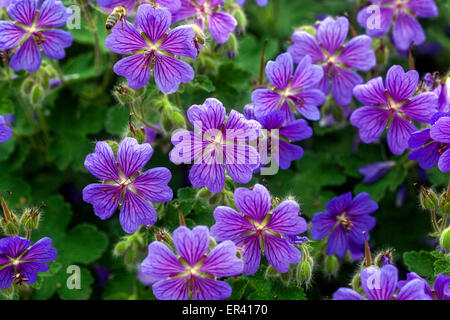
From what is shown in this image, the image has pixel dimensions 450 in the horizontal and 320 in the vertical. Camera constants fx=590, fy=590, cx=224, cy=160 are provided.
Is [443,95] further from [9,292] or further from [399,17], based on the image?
[9,292]

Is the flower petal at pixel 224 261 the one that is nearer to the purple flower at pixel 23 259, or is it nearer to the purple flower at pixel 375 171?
the purple flower at pixel 23 259

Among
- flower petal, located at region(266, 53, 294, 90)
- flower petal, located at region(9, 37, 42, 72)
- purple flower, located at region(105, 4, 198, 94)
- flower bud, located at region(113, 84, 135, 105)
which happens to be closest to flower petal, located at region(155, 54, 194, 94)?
purple flower, located at region(105, 4, 198, 94)

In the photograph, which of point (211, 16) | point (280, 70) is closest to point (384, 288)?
point (280, 70)

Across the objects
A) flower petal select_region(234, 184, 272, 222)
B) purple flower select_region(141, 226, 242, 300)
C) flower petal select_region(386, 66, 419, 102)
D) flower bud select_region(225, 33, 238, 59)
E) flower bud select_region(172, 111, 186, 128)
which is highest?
flower bud select_region(225, 33, 238, 59)

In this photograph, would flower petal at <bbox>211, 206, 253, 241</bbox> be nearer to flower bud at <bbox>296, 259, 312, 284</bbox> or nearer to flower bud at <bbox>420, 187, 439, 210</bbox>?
flower bud at <bbox>296, 259, 312, 284</bbox>

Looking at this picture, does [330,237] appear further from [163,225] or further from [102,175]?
[102,175]

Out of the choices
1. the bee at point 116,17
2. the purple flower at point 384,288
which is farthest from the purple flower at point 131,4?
the purple flower at point 384,288

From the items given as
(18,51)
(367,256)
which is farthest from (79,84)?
(367,256)
